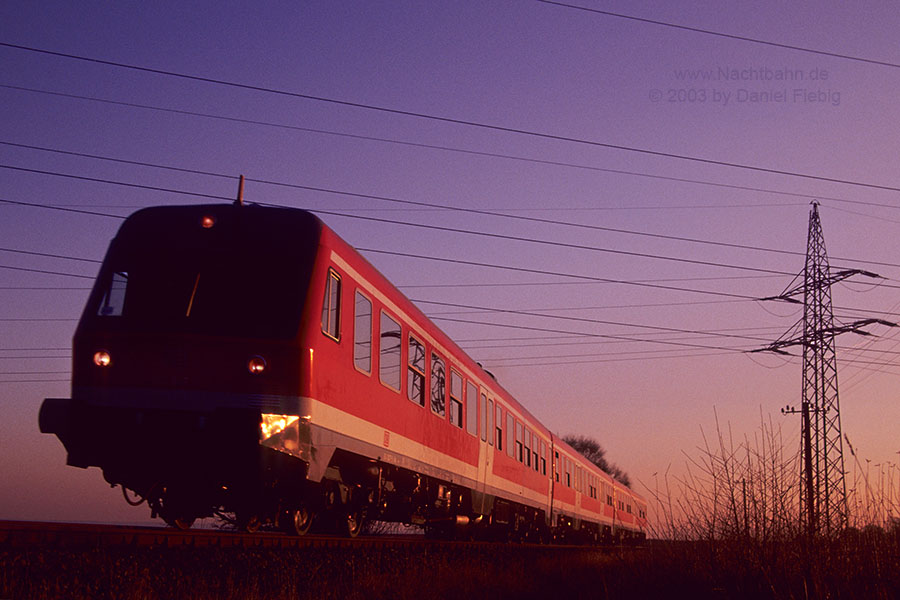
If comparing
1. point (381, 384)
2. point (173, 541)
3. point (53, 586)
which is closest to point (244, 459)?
point (173, 541)

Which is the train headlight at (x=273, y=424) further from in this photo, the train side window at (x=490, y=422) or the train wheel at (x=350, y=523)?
the train side window at (x=490, y=422)

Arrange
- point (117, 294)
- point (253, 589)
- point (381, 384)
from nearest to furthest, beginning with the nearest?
point (253, 589) → point (117, 294) → point (381, 384)

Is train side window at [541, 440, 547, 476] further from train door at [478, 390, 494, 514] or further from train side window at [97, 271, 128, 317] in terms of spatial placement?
train side window at [97, 271, 128, 317]

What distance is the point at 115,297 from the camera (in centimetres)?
848

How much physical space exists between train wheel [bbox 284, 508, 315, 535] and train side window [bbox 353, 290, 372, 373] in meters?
1.77

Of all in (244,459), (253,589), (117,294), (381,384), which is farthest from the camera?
(381,384)

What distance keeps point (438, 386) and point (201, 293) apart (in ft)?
16.7

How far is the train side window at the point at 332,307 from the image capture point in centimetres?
859

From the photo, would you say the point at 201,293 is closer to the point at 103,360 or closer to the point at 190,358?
the point at 190,358

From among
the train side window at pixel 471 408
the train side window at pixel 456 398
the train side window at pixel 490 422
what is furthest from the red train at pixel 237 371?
the train side window at pixel 490 422

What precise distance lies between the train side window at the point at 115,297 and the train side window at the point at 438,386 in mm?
4996

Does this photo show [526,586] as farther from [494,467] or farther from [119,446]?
[494,467]

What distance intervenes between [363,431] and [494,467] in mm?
7612

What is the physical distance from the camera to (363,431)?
372 inches
